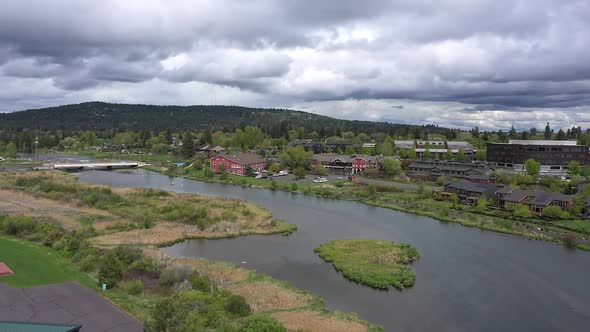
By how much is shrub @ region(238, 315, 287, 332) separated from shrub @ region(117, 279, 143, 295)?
5967mm

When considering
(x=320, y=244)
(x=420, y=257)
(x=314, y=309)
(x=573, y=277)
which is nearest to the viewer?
(x=314, y=309)

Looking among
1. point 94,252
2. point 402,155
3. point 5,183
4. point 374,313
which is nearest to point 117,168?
point 5,183

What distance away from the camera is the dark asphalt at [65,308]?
554 inches

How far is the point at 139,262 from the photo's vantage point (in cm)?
2091

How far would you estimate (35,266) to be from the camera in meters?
20.2

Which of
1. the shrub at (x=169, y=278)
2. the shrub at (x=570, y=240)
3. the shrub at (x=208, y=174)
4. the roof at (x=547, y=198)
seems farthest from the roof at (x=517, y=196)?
A: the shrub at (x=208, y=174)

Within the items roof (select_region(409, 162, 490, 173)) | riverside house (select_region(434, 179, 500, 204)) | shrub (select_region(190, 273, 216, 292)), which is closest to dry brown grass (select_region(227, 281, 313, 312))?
shrub (select_region(190, 273, 216, 292))

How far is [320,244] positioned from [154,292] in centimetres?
1211

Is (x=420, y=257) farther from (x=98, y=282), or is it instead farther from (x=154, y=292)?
(x=98, y=282)

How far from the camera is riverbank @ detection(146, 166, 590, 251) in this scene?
30.3m

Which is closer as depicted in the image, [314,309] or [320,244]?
[314,309]

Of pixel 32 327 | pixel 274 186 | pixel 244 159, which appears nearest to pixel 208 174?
pixel 244 159

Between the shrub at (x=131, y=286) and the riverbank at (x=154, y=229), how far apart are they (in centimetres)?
13

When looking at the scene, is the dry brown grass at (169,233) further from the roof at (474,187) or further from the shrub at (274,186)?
the roof at (474,187)
